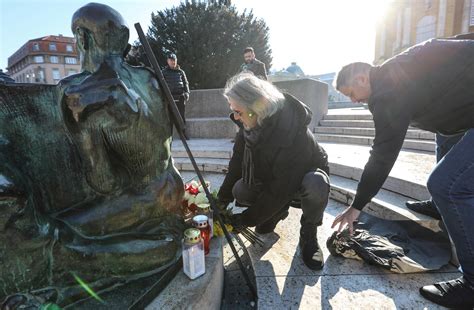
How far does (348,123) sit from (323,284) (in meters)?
5.43

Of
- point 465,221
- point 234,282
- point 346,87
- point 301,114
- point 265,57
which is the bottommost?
point 234,282

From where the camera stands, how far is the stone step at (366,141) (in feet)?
14.5

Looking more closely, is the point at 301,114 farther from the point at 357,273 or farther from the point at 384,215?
the point at 384,215

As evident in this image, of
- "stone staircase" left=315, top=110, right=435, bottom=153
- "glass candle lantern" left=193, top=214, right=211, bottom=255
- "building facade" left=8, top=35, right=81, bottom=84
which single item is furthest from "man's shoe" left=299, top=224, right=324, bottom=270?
"building facade" left=8, top=35, right=81, bottom=84

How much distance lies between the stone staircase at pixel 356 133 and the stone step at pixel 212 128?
201cm

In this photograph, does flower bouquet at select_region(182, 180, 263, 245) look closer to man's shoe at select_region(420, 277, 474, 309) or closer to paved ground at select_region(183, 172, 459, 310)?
paved ground at select_region(183, 172, 459, 310)

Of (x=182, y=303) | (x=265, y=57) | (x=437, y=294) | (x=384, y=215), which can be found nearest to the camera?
(x=182, y=303)

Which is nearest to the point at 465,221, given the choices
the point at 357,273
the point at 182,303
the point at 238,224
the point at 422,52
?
the point at 357,273

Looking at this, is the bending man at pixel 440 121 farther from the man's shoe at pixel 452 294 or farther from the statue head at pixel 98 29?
the statue head at pixel 98 29

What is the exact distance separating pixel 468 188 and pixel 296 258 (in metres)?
1.12

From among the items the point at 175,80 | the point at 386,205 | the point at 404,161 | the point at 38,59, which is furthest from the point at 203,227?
the point at 38,59

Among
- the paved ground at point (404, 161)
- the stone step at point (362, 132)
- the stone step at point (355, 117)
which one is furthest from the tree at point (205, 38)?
the paved ground at point (404, 161)

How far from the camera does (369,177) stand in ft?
5.56

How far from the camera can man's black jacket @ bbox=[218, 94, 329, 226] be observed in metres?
1.85
